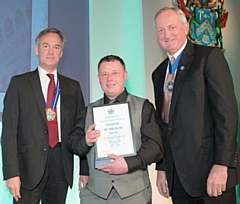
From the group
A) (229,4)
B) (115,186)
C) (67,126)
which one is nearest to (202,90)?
(115,186)

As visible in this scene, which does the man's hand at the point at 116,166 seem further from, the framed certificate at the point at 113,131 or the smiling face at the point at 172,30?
the smiling face at the point at 172,30

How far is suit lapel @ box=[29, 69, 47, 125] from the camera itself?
6.27 ft

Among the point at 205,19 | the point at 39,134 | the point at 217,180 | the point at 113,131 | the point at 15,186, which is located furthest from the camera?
the point at 205,19

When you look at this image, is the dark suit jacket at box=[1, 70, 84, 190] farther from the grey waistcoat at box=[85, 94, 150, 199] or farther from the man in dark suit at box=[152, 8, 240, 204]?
the man in dark suit at box=[152, 8, 240, 204]

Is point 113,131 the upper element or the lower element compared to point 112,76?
lower

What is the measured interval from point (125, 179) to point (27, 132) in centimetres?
64

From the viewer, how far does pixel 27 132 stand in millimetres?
1887

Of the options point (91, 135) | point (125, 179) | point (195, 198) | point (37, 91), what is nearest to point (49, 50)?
point (37, 91)

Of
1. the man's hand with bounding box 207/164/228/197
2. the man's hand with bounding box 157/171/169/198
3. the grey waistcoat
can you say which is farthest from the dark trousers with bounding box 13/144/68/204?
the man's hand with bounding box 207/164/228/197

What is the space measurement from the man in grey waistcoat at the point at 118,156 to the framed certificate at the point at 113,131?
3 cm

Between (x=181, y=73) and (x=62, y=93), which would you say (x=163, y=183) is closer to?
(x=181, y=73)

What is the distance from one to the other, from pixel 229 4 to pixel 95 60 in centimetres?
190

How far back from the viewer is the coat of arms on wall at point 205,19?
3.52m

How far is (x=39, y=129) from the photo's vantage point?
6.19ft
